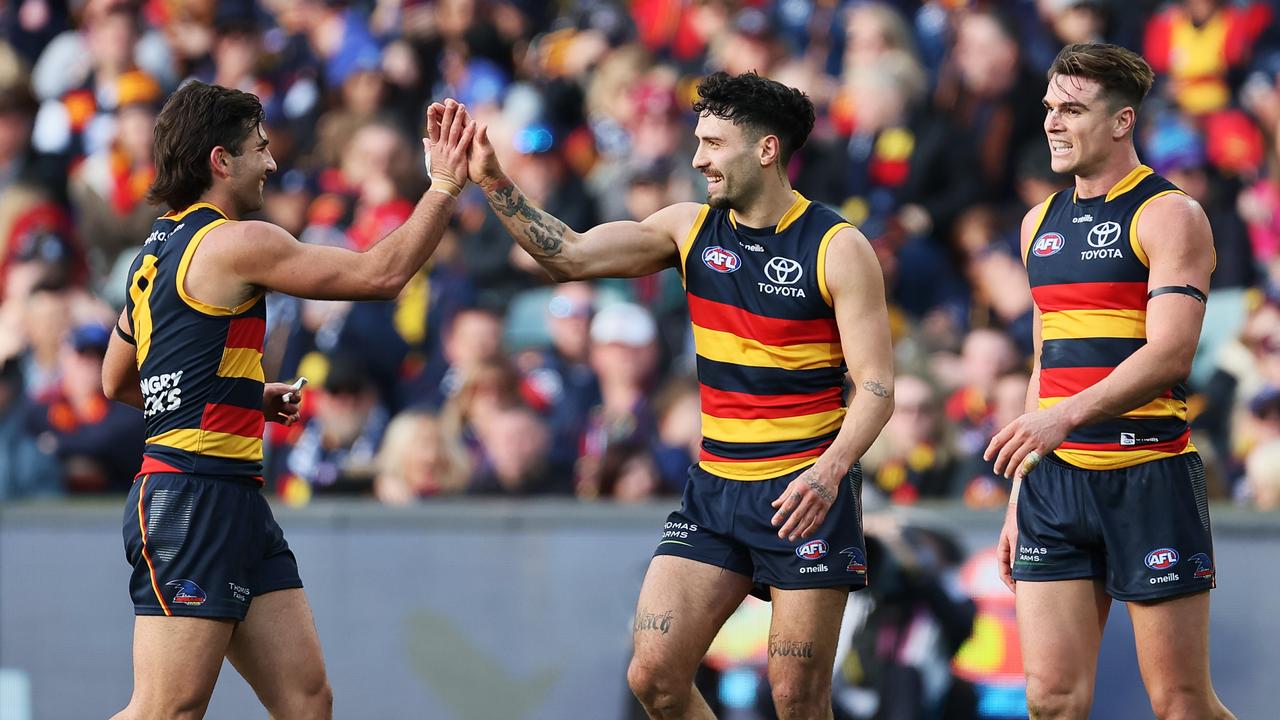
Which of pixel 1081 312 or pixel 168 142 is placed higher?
pixel 168 142

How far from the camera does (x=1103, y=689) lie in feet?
28.3

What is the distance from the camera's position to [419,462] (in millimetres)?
10039

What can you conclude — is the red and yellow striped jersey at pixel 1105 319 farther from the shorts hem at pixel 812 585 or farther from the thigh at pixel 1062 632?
the shorts hem at pixel 812 585

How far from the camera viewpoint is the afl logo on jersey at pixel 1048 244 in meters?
6.37

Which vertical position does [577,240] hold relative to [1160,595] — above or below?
above

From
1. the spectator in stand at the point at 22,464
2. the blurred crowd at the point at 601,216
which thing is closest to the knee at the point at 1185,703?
the blurred crowd at the point at 601,216

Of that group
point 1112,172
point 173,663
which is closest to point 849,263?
point 1112,172

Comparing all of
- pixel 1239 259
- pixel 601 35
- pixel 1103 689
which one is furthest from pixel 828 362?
pixel 601 35

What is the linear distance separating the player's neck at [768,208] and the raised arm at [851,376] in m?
0.28

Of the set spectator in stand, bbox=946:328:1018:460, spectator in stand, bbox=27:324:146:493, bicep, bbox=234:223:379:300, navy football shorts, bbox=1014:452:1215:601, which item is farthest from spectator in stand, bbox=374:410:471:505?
navy football shorts, bbox=1014:452:1215:601

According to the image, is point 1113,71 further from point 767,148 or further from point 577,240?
point 577,240

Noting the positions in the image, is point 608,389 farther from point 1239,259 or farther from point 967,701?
point 1239,259

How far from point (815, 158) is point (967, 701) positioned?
4132 millimetres

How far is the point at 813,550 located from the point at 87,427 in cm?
589
